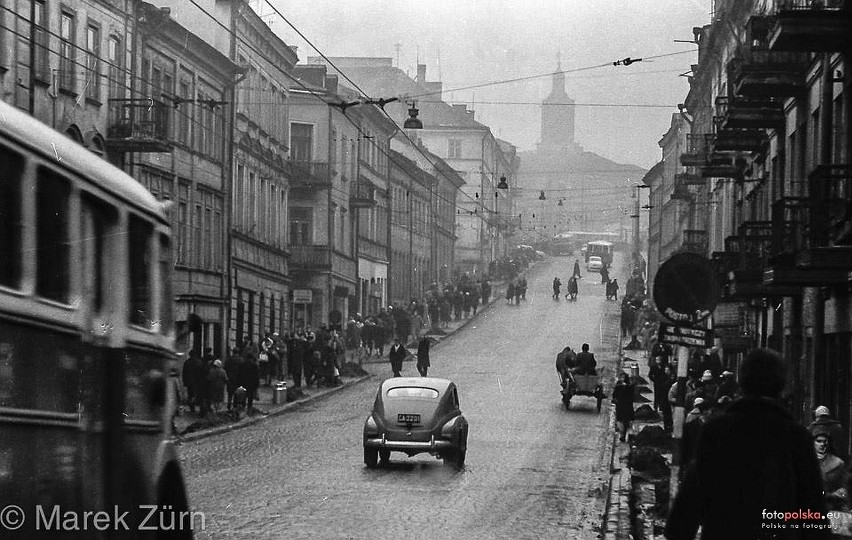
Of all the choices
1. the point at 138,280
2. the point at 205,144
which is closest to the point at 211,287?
the point at 205,144

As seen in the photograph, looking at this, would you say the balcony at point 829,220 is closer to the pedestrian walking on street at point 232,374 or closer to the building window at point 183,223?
the pedestrian walking on street at point 232,374

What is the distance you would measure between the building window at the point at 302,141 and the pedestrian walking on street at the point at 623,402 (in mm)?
35840

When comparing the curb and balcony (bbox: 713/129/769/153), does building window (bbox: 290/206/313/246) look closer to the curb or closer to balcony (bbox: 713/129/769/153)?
the curb

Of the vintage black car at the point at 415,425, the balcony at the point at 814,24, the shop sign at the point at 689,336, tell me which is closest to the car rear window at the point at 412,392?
the vintage black car at the point at 415,425

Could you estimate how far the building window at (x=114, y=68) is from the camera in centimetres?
3456

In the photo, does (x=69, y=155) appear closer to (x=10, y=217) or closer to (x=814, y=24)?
(x=10, y=217)

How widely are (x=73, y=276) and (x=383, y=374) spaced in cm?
4117

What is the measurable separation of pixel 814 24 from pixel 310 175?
138 feet

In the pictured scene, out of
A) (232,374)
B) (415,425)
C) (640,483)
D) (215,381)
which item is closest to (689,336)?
(640,483)

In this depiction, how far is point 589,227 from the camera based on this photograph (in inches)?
7352

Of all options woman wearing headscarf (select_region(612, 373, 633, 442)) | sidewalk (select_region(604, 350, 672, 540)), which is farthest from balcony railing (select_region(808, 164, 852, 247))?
woman wearing headscarf (select_region(612, 373, 633, 442))

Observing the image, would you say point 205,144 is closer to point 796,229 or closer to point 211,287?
point 211,287

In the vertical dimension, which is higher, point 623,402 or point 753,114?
point 753,114

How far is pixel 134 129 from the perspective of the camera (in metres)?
34.7
